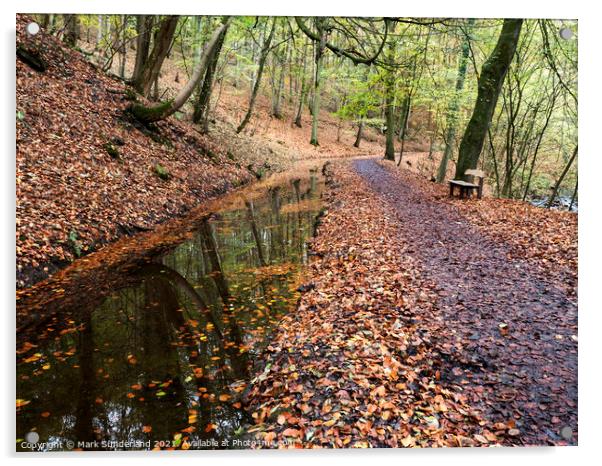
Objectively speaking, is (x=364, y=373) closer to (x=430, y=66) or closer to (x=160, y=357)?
(x=160, y=357)

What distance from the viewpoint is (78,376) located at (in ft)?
13.3

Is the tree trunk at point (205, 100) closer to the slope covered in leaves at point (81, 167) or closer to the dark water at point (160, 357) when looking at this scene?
the slope covered in leaves at point (81, 167)

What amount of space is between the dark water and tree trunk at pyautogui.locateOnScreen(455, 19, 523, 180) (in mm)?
6170

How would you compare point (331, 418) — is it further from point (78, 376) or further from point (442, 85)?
point (442, 85)

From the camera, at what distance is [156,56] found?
1350 centimetres

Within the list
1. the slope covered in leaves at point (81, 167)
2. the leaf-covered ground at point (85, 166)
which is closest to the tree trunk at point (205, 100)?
the leaf-covered ground at point (85, 166)

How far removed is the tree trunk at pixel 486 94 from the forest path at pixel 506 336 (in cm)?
488

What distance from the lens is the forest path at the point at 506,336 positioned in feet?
10.8

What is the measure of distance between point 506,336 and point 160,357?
3.60 metres

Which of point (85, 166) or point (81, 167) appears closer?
point (81, 167)

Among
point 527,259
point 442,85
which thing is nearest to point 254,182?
point 442,85

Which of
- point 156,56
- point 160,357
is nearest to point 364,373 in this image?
point 160,357

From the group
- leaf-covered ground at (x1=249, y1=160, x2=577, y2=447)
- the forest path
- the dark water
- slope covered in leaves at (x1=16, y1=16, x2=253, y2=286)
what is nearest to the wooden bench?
leaf-covered ground at (x1=249, y1=160, x2=577, y2=447)

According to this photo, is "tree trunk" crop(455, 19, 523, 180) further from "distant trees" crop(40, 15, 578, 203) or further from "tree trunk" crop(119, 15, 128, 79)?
"tree trunk" crop(119, 15, 128, 79)
